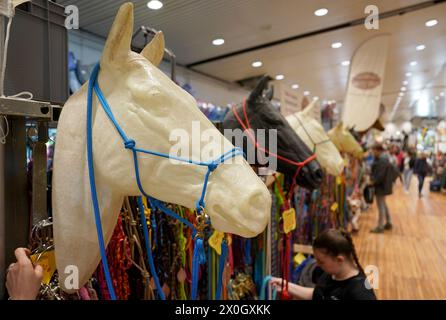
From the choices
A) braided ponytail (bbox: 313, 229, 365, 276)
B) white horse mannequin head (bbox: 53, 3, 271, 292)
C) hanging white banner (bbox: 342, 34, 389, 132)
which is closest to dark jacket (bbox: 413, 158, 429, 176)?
hanging white banner (bbox: 342, 34, 389, 132)

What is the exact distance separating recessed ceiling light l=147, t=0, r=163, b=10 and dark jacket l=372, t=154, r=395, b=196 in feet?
16.5

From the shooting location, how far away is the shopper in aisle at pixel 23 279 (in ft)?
2.30

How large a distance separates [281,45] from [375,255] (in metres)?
2.79

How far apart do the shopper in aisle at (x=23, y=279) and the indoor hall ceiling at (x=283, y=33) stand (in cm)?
85

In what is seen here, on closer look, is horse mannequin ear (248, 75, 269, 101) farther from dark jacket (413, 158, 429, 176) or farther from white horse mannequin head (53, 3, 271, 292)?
dark jacket (413, 158, 429, 176)

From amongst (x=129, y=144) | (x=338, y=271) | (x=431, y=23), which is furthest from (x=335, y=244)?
(x=431, y=23)

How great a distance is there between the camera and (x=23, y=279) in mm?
705

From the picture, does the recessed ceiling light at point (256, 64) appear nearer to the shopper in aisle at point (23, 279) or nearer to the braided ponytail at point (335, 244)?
the braided ponytail at point (335, 244)

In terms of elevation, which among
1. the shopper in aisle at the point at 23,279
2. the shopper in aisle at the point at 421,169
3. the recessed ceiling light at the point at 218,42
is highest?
the recessed ceiling light at the point at 218,42

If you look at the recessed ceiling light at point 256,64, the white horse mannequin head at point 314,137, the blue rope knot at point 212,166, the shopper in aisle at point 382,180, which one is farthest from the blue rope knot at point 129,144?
the shopper in aisle at point 382,180

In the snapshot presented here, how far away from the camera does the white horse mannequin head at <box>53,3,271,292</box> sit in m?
0.67

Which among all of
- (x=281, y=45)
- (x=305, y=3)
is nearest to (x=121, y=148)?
(x=305, y=3)

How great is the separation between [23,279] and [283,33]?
214 centimetres

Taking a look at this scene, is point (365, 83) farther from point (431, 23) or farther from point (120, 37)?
point (120, 37)
